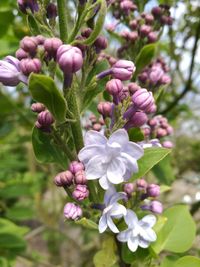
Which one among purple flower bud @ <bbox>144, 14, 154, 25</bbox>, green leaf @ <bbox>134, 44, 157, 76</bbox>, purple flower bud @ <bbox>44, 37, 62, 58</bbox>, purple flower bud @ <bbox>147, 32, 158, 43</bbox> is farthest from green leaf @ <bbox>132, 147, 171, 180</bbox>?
purple flower bud @ <bbox>144, 14, 154, 25</bbox>

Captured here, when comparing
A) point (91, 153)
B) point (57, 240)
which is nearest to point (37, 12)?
point (91, 153)

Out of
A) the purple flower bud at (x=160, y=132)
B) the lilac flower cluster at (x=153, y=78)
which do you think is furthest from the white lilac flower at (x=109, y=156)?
the lilac flower cluster at (x=153, y=78)

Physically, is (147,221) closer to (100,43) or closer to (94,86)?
(94,86)

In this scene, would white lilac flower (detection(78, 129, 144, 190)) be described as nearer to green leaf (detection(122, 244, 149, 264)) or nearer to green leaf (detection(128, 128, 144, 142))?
green leaf (detection(128, 128, 144, 142))

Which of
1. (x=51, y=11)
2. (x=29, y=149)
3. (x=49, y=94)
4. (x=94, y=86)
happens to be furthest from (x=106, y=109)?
(x=29, y=149)

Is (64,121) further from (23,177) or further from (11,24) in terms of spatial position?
(23,177)
